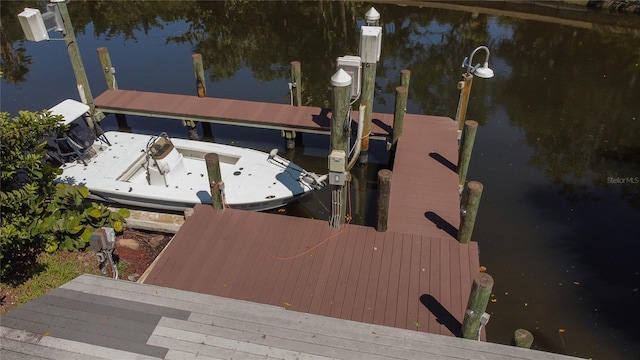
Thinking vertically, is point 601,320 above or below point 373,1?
below

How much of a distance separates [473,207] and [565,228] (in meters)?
4.77

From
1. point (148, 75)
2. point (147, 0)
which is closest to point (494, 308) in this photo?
point (148, 75)

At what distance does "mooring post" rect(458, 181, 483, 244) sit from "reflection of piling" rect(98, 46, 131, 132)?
514 inches

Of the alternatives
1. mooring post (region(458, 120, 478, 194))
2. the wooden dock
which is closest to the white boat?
mooring post (region(458, 120, 478, 194))

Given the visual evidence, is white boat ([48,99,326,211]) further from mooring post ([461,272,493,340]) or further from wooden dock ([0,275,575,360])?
mooring post ([461,272,493,340])

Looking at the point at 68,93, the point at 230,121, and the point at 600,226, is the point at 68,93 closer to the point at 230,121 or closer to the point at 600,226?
the point at 230,121

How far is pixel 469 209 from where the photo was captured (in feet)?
26.3

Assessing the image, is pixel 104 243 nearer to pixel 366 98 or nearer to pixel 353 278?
pixel 353 278

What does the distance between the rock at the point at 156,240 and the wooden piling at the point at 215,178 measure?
2.17 metres

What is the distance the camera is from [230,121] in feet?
46.9

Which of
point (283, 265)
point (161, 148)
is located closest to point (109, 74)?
point (161, 148)

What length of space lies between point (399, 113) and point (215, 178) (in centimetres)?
594

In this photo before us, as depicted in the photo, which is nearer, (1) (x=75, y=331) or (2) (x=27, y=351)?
(2) (x=27, y=351)

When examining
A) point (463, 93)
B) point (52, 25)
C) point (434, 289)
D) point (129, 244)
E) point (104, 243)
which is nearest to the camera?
point (104, 243)
